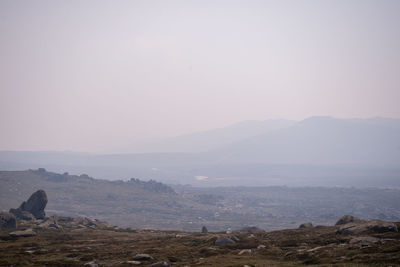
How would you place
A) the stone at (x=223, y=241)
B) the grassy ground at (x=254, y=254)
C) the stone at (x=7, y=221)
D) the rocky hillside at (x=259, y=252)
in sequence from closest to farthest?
the grassy ground at (x=254, y=254) < the rocky hillside at (x=259, y=252) < the stone at (x=223, y=241) < the stone at (x=7, y=221)

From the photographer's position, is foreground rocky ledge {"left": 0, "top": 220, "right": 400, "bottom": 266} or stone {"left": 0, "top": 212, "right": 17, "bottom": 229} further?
stone {"left": 0, "top": 212, "right": 17, "bottom": 229}

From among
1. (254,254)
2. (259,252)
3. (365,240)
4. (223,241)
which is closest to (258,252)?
(259,252)

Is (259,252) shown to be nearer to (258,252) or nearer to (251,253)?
(258,252)

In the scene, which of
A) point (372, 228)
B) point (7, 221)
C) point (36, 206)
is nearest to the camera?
point (372, 228)

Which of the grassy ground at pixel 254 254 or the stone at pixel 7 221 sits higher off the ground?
the grassy ground at pixel 254 254

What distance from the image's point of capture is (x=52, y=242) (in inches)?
2879

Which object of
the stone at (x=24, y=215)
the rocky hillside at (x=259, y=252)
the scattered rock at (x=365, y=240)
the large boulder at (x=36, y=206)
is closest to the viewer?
the rocky hillside at (x=259, y=252)

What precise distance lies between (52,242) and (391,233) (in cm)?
6465

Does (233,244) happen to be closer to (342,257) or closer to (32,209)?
(342,257)

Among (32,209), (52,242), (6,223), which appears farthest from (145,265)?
(32,209)

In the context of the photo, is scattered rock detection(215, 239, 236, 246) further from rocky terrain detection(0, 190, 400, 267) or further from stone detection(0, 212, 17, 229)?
stone detection(0, 212, 17, 229)

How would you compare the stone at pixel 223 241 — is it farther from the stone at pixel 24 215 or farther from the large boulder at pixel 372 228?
the stone at pixel 24 215

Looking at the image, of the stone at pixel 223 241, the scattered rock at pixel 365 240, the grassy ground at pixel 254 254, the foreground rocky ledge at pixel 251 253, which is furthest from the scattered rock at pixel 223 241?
the scattered rock at pixel 365 240

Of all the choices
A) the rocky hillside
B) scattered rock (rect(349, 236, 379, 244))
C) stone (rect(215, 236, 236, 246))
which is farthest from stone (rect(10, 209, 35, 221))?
scattered rock (rect(349, 236, 379, 244))
